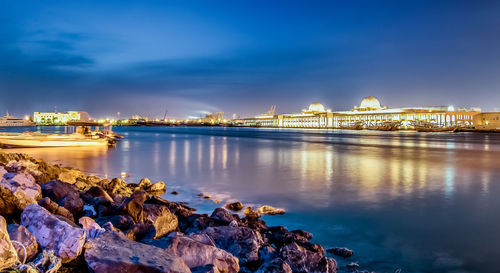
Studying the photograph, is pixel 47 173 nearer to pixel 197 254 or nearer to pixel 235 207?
pixel 235 207

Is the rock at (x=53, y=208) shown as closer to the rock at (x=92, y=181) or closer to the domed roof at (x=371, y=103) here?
the rock at (x=92, y=181)

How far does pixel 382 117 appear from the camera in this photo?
154375 millimetres

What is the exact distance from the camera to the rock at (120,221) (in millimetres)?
5121

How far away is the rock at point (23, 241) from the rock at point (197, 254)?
1.36 metres

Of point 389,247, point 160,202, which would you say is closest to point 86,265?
point 160,202

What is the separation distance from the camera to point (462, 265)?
17.8ft

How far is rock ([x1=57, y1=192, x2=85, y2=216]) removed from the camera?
212 inches

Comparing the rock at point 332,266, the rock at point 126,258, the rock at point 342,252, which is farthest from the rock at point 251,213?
the rock at point 126,258

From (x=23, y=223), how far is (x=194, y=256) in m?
2.16

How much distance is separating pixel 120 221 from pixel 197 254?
178 centimetres

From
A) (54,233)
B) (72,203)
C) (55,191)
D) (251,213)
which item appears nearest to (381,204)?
(251,213)

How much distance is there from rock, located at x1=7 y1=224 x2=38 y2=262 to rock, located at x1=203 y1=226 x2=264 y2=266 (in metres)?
2.39

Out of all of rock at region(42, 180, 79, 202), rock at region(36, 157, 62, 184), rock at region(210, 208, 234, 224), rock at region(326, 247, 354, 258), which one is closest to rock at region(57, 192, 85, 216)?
rock at region(42, 180, 79, 202)

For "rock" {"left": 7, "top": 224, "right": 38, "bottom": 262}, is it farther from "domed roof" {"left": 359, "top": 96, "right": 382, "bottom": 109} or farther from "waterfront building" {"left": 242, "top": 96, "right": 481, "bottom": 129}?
"domed roof" {"left": 359, "top": 96, "right": 382, "bottom": 109}
